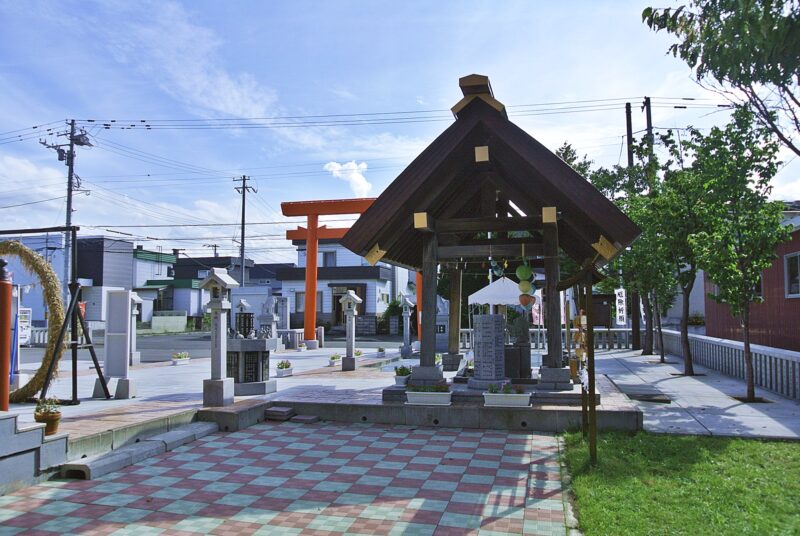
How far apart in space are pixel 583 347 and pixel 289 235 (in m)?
20.4

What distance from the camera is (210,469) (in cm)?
655

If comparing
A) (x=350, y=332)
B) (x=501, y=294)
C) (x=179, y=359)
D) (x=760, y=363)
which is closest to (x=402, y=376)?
A: (x=501, y=294)

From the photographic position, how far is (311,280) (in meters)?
25.5

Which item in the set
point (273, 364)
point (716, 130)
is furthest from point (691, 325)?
point (273, 364)

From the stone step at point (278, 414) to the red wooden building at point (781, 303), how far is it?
10.3 metres

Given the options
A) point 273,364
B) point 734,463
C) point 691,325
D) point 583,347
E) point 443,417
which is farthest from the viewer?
point 691,325

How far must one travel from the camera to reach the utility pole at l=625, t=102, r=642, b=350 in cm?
2088

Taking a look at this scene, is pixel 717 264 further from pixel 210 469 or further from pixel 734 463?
pixel 210 469

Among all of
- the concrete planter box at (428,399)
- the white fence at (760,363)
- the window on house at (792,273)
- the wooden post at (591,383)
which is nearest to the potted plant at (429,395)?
the concrete planter box at (428,399)

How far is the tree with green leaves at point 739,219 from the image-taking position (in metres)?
10.2

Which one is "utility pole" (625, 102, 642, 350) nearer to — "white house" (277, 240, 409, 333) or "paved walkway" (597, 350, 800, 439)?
"paved walkway" (597, 350, 800, 439)

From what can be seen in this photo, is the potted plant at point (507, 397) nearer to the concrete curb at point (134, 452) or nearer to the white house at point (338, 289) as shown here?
the concrete curb at point (134, 452)

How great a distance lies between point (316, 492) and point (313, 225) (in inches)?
780

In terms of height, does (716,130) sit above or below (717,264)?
above
